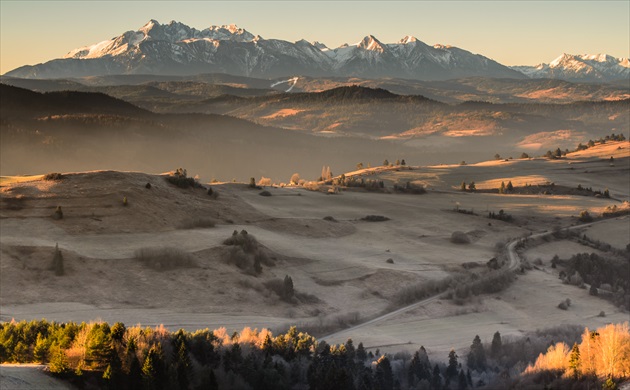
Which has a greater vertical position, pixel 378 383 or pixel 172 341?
pixel 172 341

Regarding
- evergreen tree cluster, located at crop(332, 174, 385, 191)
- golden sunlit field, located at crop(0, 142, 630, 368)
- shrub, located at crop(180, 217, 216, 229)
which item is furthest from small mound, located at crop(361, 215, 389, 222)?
evergreen tree cluster, located at crop(332, 174, 385, 191)

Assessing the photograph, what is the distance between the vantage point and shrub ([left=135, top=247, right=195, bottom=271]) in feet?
145

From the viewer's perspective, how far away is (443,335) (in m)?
38.8

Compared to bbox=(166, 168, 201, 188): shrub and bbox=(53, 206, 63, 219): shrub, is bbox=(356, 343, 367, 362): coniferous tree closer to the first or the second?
bbox=(53, 206, 63, 219): shrub

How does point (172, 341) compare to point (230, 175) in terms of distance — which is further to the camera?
point (230, 175)

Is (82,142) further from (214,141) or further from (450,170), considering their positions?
(450,170)

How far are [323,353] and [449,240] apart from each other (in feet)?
114

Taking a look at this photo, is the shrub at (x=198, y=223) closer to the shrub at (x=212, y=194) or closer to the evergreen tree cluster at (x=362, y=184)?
the shrub at (x=212, y=194)

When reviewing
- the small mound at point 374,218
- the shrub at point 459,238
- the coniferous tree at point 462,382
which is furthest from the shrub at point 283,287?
the small mound at point 374,218

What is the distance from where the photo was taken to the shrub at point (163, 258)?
44094mm

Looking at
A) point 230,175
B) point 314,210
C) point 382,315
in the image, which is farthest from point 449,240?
point 230,175

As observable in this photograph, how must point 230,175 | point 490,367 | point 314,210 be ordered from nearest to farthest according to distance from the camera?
point 490,367, point 314,210, point 230,175

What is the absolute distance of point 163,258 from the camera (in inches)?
1763

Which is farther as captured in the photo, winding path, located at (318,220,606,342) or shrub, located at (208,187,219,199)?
shrub, located at (208,187,219,199)
